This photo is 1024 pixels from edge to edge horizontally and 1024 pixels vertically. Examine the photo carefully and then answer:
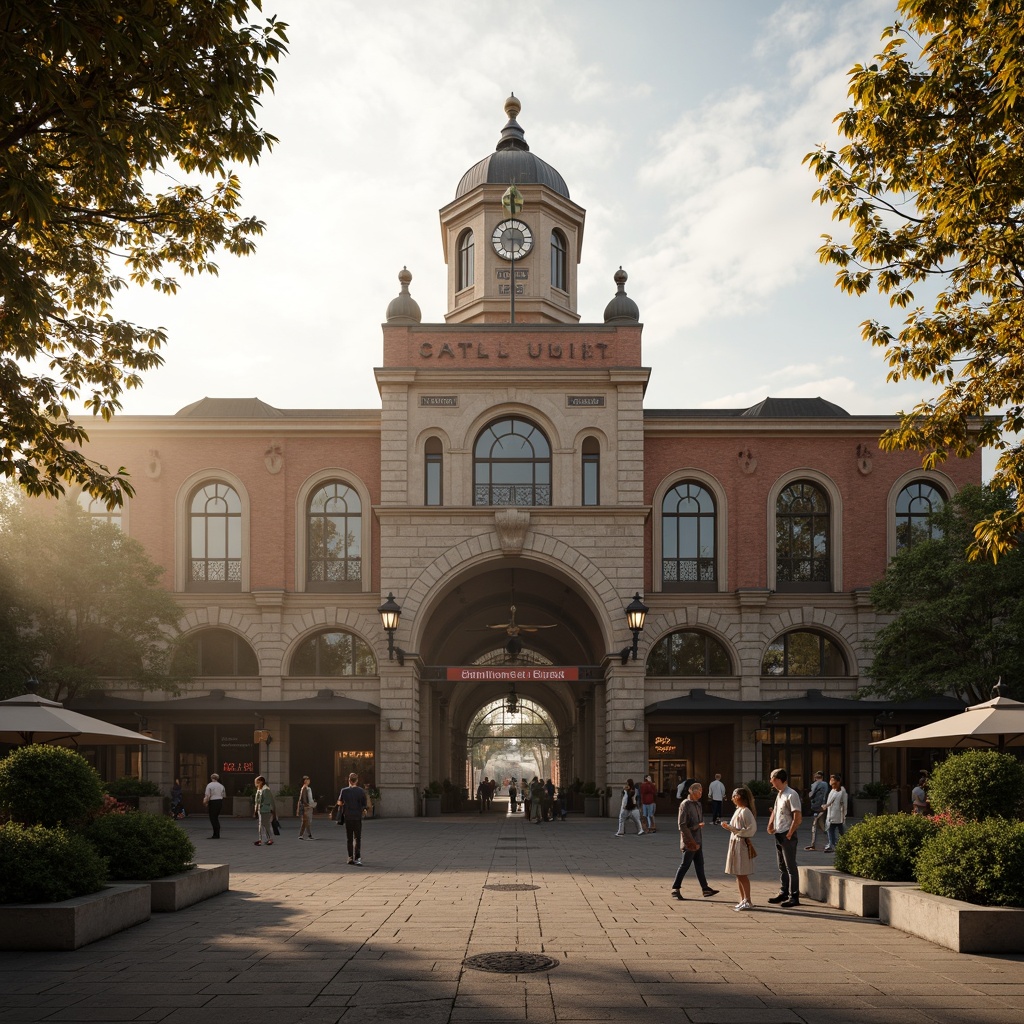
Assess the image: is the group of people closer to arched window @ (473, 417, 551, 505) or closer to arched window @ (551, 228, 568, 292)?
arched window @ (473, 417, 551, 505)

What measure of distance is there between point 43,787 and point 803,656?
30.2m

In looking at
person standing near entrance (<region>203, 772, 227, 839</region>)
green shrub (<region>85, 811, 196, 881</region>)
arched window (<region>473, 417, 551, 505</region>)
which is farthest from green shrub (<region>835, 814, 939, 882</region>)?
arched window (<region>473, 417, 551, 505</region>)

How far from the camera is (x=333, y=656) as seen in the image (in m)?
38.4

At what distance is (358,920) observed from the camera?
13.0 metres

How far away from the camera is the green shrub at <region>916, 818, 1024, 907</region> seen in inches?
440

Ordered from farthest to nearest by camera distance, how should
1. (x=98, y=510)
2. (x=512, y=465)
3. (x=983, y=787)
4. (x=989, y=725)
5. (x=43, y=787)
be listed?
1. (x=98, y=510)
2. (x=512, y=465)
3. (x=989, y=725)
4. (x=983, y=787)
5. (x=43, y=787)

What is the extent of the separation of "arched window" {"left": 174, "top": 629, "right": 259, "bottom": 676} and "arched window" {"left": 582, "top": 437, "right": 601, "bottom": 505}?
1254 cm

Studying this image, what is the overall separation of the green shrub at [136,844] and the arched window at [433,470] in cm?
2418

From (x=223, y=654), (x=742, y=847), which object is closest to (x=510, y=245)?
(x=223, y=654)

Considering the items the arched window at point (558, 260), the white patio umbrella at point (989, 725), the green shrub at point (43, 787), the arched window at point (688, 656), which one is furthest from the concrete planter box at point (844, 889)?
the arched window at point (558, 260)

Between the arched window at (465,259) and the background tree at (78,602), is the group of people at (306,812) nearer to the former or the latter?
the background tree at (78,602)

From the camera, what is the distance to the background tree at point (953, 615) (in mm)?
31734

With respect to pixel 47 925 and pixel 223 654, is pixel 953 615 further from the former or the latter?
pixel 47 925

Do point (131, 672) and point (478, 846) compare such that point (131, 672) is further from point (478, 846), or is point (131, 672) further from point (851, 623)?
point (851, 623)
